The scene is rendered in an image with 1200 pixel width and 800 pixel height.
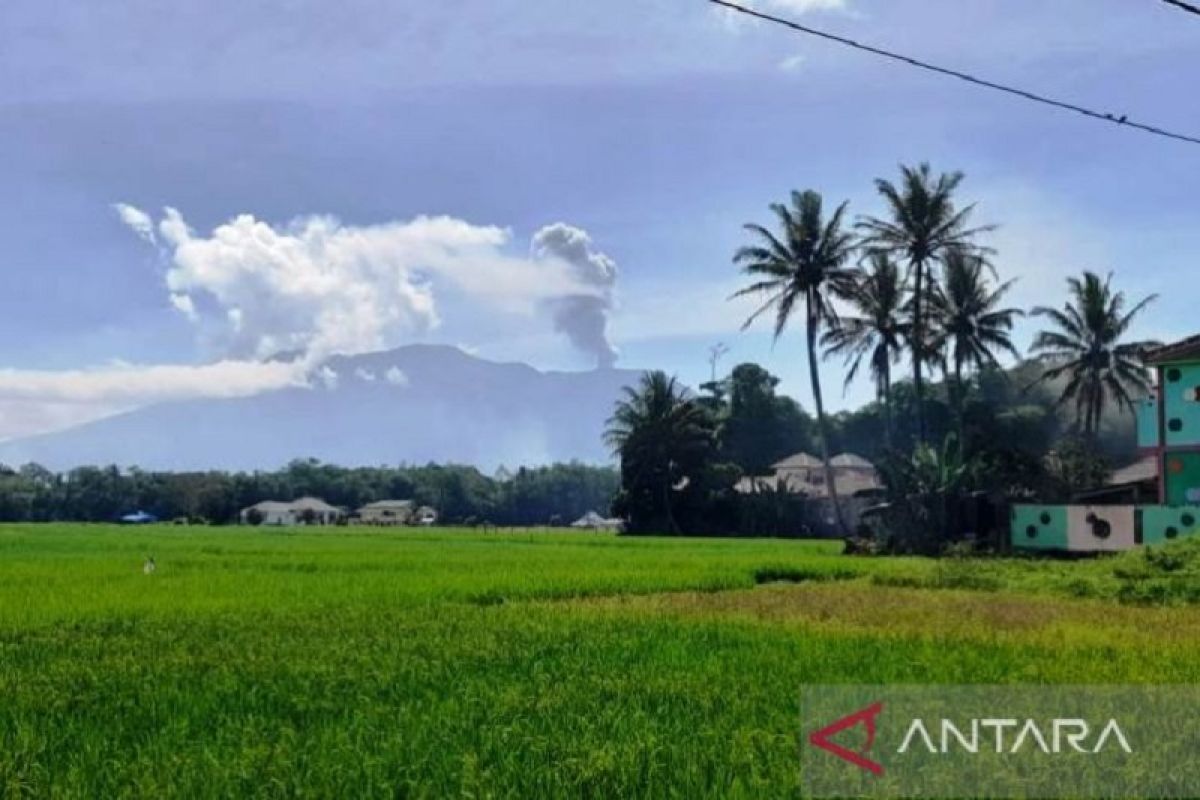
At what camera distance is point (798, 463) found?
2304 inches

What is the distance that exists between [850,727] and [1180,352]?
842 inches

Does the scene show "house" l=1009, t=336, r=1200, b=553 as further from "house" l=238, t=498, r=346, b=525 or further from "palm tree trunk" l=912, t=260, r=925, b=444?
"house" l=238, t=498, r=346, b=525

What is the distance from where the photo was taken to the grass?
16.1 ft

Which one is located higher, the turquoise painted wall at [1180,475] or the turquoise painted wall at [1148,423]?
the turquoise painted wall at [1148,423]

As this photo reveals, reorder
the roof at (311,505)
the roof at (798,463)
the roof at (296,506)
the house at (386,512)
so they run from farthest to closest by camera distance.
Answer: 1. the roof at (311,505)
2. the house at (386,512)
3. the roof at (296,506)
4. the roof at (798,463)

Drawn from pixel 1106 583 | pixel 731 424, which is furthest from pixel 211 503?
pixel 1106 583

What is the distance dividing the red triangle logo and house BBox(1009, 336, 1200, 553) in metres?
19.8

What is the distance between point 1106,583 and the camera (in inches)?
613

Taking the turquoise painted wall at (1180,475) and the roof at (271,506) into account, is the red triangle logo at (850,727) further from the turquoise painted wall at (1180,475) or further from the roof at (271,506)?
the roof at (271,506)

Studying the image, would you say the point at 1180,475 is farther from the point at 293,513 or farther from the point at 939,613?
the point at 293,513

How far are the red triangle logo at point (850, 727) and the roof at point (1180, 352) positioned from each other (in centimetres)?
2080

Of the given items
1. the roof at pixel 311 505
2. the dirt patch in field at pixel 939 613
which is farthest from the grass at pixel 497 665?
the roof at pixel 311 505

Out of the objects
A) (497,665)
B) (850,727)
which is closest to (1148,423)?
(497,665)

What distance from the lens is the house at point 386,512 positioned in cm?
8106
